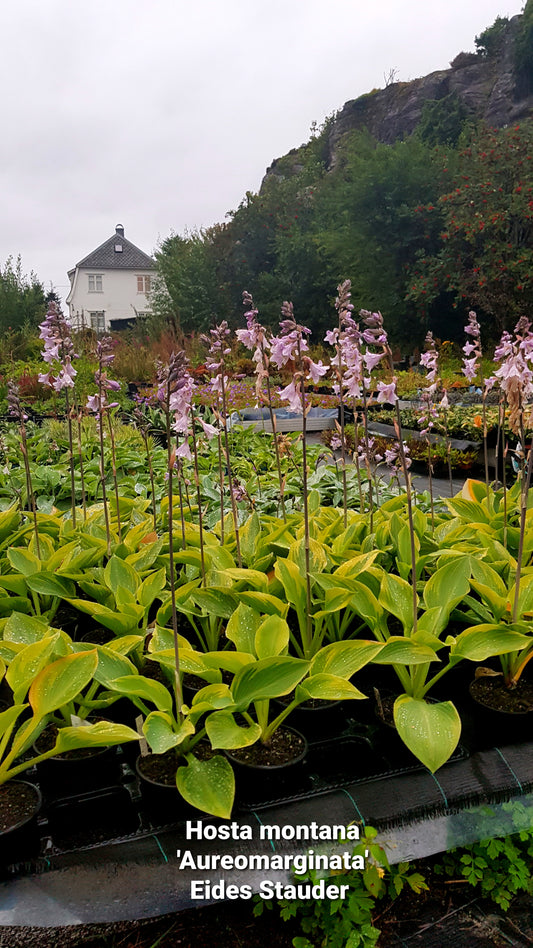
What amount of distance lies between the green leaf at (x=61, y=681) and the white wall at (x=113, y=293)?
49.7 meters

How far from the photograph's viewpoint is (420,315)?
60.5 feet

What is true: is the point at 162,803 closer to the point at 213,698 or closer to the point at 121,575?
the point at 213,698

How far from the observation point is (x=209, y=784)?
1395 millimetres

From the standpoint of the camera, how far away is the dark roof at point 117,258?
160 feet

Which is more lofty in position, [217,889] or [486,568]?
[486,568]

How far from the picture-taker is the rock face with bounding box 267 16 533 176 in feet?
89.8

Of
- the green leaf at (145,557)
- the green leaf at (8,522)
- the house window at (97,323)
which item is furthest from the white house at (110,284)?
the green leaf at (145,557)

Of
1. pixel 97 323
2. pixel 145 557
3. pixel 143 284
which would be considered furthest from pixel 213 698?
pixel 143 284

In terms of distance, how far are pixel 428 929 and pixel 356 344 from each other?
1.73m

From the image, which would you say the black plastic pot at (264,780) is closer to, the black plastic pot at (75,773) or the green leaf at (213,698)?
the green leaf at (213,698)

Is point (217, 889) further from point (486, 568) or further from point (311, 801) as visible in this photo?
point (486, 568)

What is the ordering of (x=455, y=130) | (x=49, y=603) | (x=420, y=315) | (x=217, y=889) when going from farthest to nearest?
(x=455, y=130), (x=420, y=315), (x=49, y=603), (x=217, y=889)

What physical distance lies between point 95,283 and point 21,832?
51.6 metres

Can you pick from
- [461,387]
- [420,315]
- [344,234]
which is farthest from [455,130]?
[461,387]
